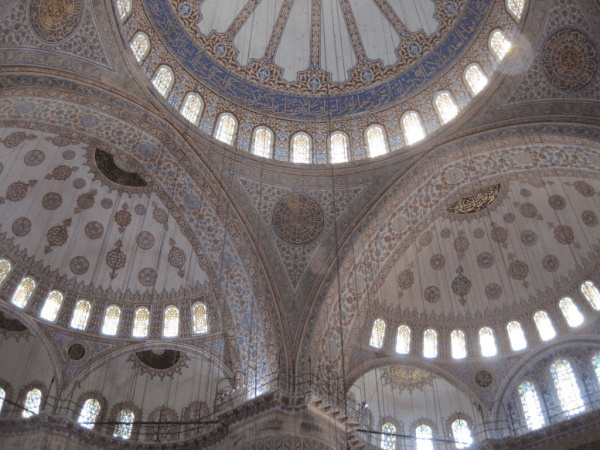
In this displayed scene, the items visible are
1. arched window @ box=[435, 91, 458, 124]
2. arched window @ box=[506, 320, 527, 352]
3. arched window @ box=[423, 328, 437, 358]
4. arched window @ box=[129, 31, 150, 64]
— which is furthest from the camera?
arched window @ box=[423, 328, 437, 358]

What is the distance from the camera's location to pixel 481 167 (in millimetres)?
12102

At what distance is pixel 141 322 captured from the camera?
14.2 m

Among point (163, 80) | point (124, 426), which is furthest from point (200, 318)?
point (163, 80)

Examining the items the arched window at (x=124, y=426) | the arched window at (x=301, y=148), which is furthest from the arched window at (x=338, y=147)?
the arched window at (x=124, y=426)

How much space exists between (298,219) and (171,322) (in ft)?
14.0

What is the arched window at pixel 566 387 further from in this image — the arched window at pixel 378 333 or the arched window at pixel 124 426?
the arched window at pixel 124 426

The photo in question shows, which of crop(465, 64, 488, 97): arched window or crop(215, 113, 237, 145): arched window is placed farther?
crop(215, 113, 237, 145): arched window

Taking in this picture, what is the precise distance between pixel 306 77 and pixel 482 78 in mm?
4138

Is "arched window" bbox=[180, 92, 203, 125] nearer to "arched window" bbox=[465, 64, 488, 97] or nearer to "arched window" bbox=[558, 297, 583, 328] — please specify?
"arched window" bbox=[465, 64, 488, 97]

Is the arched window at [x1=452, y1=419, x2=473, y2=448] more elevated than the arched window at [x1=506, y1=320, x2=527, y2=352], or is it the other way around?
the arched window at [x1=506, y1=320, x2=527, y2=352]

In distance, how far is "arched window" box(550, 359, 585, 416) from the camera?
1275 cm

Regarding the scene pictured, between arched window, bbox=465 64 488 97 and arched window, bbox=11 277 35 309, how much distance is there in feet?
35.0

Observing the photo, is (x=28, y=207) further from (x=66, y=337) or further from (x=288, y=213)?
(x=288, y=213)

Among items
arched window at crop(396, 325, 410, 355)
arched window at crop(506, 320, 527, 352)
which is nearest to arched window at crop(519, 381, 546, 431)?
arched window at crop(506, 320, 527, 352)
